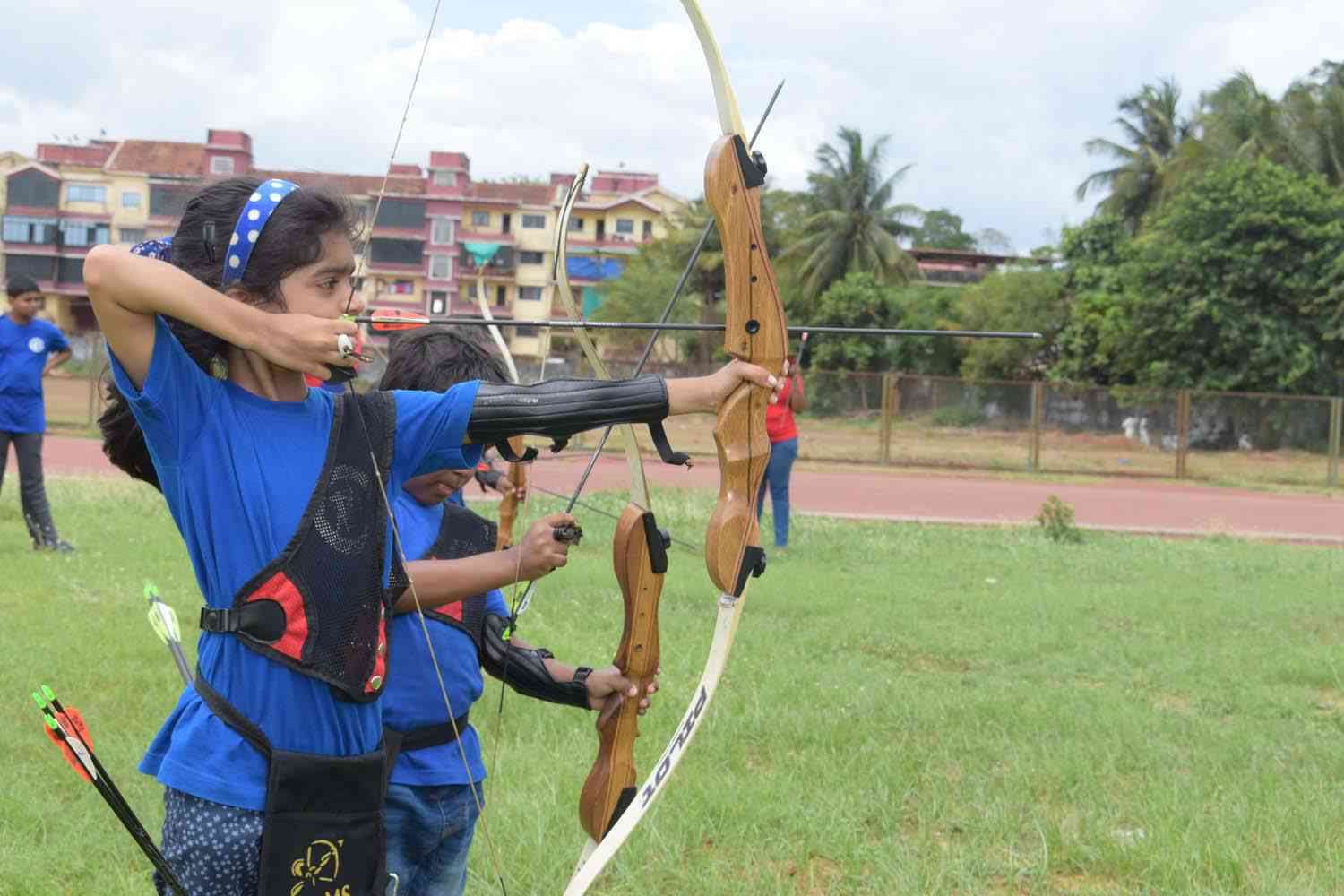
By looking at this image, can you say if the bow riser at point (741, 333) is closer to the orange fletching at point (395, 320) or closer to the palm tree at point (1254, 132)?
the orange fletching at point (395, 320)

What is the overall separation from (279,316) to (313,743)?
1.90 ft

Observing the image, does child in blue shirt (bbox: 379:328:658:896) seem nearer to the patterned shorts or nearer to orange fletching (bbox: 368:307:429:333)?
orange fletching (bbox: 368:307:429:333)

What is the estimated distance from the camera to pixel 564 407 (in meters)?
1.93

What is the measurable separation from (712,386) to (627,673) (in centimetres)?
60

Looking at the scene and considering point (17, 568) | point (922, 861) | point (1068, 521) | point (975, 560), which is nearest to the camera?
point (922, 861)

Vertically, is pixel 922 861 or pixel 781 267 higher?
pixel 781 267

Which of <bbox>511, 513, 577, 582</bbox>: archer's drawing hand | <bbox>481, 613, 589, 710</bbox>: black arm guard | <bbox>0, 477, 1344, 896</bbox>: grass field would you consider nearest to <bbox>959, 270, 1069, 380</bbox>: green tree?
<bbox>0, 477, 1344, 896</bbox>: grass field

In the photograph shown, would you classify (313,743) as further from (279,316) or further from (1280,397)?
(1280,397)

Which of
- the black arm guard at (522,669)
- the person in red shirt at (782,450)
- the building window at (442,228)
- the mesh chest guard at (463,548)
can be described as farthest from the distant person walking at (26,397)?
the building window at (442,228)

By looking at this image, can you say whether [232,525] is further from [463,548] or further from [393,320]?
[463,548]

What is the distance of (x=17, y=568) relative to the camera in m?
7.66

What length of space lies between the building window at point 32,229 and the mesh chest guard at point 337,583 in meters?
63.2

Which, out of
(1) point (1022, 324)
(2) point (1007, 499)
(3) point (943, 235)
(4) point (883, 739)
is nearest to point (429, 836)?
(4) point (883, 739)

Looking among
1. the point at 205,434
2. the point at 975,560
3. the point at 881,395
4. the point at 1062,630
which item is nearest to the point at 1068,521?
the point at 975,560
